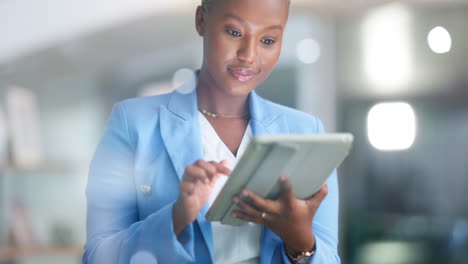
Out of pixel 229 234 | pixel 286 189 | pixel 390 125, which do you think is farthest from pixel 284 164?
pixel 390 125

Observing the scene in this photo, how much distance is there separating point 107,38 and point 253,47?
1.03 ft

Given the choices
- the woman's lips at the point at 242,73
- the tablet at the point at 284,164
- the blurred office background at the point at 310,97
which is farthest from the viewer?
the blurred office background at the point at 310,97

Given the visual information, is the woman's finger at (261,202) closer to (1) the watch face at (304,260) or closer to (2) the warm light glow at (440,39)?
(1) the watch face at (304,260)

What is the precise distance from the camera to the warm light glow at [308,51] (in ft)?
2.68

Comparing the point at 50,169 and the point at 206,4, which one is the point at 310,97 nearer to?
the point at 206,4

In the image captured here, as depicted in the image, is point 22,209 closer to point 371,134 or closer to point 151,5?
point 151,5

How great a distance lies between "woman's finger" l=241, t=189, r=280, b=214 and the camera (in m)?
0.55

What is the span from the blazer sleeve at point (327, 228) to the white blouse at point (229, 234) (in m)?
0.04

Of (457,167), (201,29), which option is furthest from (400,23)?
(201,29)

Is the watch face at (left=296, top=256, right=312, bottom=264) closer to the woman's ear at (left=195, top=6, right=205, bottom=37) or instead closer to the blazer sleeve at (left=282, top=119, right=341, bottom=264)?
the blazer sleeve at (left=282, top=119, right=341, bottom=264)

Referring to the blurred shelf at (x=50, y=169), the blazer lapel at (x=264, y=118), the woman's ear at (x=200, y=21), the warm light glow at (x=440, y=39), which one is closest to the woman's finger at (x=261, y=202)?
the blazer lapel at (x=264, y=118)

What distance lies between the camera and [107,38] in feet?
2.69

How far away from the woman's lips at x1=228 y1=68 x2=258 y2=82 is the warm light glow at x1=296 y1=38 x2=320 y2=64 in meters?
0.19

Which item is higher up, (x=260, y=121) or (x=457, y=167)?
(x=260, y=121)
